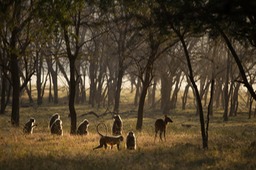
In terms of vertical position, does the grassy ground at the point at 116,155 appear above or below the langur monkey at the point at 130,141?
below

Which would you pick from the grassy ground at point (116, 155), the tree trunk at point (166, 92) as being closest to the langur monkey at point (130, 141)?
the grassy ground at point (116, 155)

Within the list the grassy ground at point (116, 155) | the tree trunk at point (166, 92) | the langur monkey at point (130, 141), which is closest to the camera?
the grassy ground at point (116, 155)

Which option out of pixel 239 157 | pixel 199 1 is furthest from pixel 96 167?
pixel 199 1

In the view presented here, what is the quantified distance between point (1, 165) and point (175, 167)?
4535 millimetres

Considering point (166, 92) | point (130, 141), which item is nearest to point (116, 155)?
point (130, 141)

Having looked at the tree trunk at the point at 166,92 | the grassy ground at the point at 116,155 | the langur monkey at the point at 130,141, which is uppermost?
the tree trunk at the point at 166,92

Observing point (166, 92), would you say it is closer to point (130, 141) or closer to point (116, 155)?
point (130, 141)

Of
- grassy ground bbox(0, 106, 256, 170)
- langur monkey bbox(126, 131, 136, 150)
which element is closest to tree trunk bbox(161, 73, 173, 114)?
grassy ground bbox(0, 106, 256, 170)

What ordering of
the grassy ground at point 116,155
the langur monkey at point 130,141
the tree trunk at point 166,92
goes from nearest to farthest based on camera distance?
the grassy ground at point 116,155 → the langur monkey at point 130,141 → the tree trunk at point 166,92

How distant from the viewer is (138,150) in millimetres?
13914

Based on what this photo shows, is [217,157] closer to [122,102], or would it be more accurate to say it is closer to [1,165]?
[1,165]

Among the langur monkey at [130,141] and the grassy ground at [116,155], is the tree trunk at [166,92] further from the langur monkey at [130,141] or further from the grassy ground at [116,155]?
the langur monkey at [130,141]

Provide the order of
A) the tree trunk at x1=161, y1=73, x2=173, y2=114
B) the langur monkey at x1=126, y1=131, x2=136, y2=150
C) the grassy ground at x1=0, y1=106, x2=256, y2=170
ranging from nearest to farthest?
the grassy ground at x1=0, y1=106, x2=256, y2=170
the langur monkey at x1=126, y1=131, x2=136, y2=150
the tree trunk at x1=161, y1=73, x2=173, y2=114

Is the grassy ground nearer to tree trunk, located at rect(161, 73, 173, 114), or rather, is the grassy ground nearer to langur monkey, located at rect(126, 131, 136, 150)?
langur monkey, located at rect(126, 131, 136, 150)
